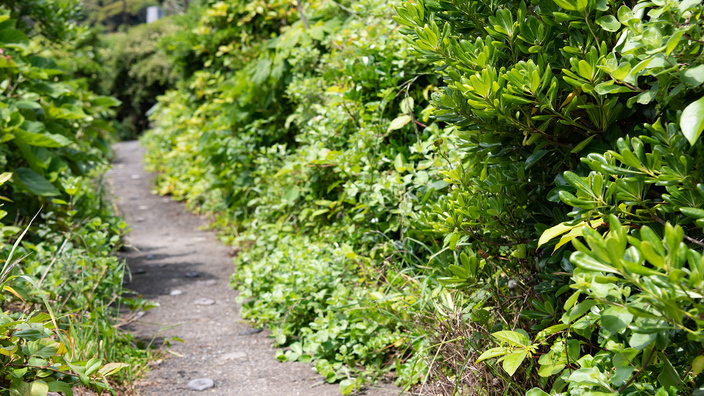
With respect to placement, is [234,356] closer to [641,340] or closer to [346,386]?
[346,386]

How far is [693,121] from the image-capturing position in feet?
2.65

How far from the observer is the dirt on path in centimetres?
212

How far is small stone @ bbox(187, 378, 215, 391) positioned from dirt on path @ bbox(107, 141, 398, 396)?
2 centimetres

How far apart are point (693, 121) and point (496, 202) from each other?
2.15ft

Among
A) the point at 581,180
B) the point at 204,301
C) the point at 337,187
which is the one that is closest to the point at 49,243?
the point at 204,301

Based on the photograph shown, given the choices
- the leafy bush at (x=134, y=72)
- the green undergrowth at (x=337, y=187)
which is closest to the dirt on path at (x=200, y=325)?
the green undergrowth at (x=337, y=187)

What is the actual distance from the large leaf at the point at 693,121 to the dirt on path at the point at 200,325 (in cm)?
153

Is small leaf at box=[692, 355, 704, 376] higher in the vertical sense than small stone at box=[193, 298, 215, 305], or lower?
higher

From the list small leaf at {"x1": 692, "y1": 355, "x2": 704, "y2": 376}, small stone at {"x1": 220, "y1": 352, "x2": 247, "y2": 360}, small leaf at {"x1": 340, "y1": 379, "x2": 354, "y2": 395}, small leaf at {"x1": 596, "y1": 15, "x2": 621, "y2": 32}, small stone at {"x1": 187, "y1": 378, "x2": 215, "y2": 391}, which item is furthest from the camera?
small stone at {"x1": 220, "y1": 352, "x2": 247, "y2": 360}

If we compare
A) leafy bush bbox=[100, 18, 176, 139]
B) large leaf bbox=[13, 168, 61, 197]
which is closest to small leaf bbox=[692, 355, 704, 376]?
large leaf bbox=[13, 168, 61, 197]

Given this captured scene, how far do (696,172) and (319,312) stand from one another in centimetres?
181

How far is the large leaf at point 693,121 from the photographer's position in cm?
79

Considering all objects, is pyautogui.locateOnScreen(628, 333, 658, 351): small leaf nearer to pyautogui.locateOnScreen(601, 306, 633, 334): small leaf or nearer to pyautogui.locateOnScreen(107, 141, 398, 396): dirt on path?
pyautogui.locateOnScreen(601, 306, 633, 334): small leaf

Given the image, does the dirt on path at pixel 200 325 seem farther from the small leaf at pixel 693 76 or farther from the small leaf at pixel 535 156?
the small leaf at pixel 693 76
